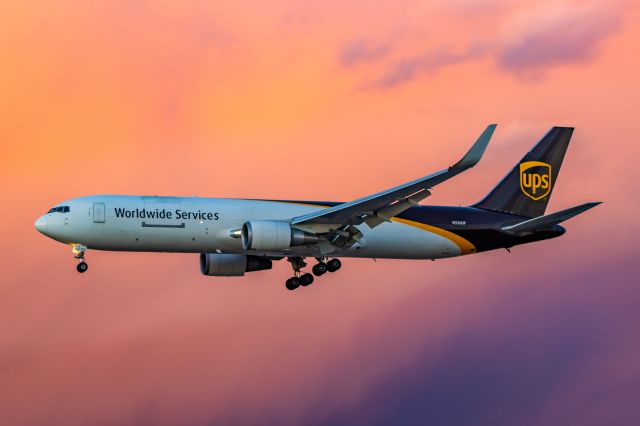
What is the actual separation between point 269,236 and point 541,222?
47.7 ft

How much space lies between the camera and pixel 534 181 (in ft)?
255

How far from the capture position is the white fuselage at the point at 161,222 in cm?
6750

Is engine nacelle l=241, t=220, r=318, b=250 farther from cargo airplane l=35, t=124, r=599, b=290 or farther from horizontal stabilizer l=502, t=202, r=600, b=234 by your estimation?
horizontal stabilizer l=502, t=202, r=600, b=234

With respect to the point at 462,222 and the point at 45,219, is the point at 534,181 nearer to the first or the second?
the point at 462,222

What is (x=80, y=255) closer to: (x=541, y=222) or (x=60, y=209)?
(x=60, y=209)

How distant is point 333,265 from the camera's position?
71688mm

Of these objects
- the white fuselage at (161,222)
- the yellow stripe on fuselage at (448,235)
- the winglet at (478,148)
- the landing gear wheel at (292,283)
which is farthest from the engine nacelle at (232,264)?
the winglet at (478,148)

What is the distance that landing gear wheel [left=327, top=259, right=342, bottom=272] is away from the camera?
235ft

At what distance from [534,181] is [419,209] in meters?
8.09

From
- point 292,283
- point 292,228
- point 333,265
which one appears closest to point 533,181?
point 333,265

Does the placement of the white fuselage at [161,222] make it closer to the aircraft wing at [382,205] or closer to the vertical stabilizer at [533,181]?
the aircraft wing at [382,205]

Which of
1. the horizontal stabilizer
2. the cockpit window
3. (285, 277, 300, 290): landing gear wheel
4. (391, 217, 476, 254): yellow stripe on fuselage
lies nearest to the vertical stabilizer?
the horizontal stabilizer

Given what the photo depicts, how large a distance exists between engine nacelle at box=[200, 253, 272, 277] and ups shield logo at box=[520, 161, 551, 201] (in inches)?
577

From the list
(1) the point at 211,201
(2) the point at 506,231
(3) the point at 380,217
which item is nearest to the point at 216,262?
(1) the point at 211,201
